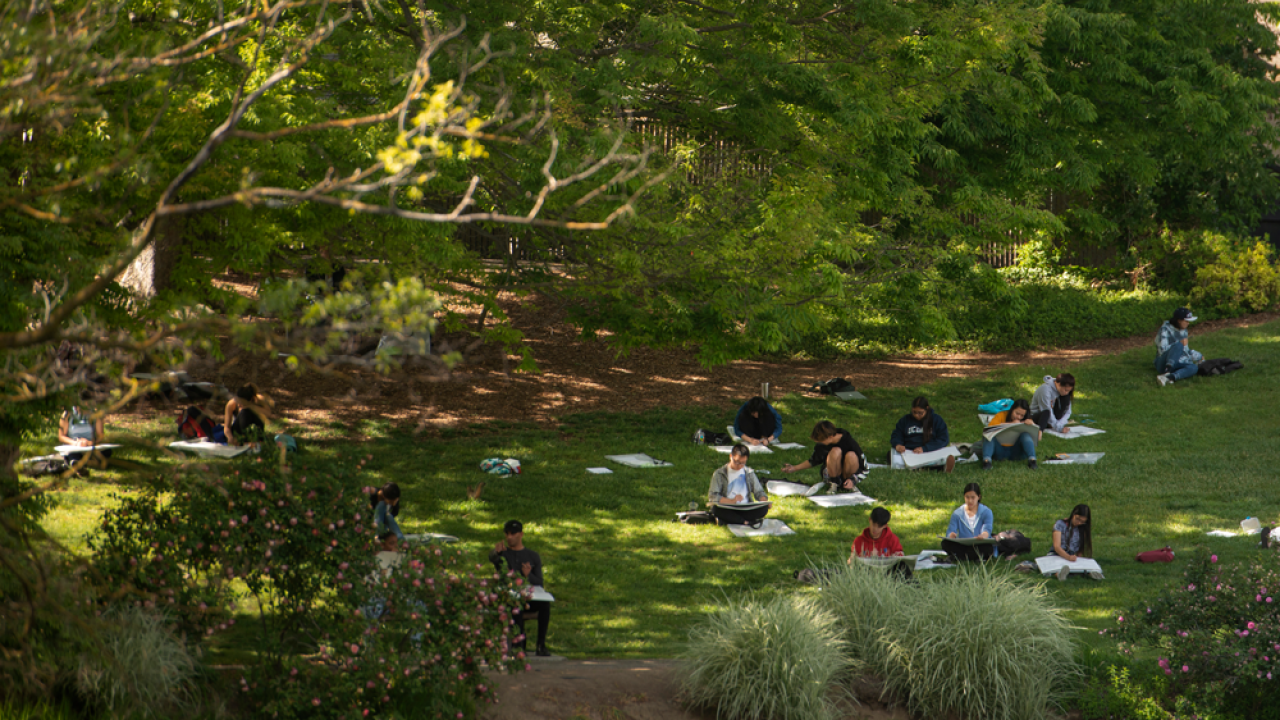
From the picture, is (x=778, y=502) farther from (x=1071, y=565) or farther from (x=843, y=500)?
(x=1071, y=565)

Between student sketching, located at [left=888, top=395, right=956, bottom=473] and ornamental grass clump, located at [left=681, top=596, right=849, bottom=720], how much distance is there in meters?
7.12

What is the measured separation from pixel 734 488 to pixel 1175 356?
10.7 metres

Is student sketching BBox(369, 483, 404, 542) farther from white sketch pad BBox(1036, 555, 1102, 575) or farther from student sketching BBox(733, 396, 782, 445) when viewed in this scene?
student sketching BBox(733, 396, 782, 445)

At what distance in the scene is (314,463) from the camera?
700cm

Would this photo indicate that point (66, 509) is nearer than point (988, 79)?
Yes

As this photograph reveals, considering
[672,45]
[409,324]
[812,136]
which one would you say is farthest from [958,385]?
[409,324]

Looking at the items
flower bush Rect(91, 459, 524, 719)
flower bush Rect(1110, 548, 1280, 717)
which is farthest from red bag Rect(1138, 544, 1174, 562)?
flower bush Rect(91, 459, 524, 719)

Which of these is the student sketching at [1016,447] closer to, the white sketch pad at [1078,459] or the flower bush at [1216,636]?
the white sketch pad at [1078,459]

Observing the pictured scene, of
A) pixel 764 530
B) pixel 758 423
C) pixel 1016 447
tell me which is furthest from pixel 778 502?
pixel 1016 447

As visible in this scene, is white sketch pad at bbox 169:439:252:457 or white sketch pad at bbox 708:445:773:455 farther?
white sketch pad at bbox 708:445:773:455

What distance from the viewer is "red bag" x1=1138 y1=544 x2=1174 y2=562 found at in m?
9.88

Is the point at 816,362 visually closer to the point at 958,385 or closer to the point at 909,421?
the point at 958,385

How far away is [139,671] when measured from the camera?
241 inches

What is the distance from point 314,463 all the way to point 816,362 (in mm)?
15239
